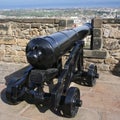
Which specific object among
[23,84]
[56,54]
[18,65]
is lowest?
[18,65]

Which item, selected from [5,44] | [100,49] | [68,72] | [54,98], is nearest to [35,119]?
[54,98]

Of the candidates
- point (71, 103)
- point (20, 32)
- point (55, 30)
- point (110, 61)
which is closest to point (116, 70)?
point (110, 61)

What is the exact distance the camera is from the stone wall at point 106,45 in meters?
6.88

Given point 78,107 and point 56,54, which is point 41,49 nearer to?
point 56,54

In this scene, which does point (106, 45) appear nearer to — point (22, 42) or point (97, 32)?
point (97, 32)

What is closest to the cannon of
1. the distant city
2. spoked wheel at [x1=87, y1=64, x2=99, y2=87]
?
spoked wheel at [x1=87, y1=64, x2=99, y2=87]

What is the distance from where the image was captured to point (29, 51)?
12.6 feet

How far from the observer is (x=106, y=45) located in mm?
6996

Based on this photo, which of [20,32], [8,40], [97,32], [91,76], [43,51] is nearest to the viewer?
[43,51]

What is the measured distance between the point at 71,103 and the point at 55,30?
11.9 feet

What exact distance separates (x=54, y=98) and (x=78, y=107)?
0.64 metres

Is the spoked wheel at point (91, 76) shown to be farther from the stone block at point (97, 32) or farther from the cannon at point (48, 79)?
the stone block at point (97, 32)

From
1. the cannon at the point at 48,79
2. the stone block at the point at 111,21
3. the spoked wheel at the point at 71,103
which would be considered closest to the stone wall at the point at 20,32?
the stone block at the point at 111,21

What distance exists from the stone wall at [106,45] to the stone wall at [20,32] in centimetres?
82
